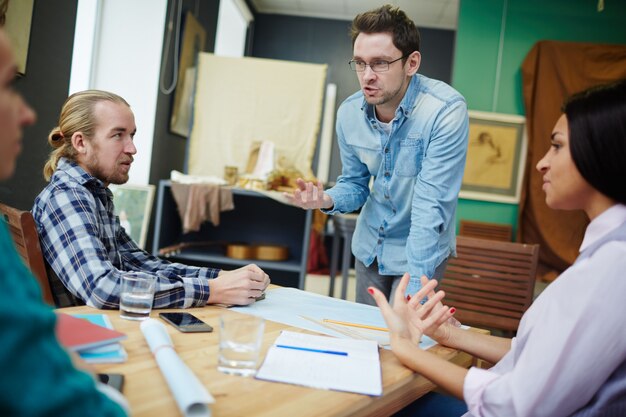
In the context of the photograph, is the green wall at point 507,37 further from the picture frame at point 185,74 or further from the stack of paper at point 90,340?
the stack of paper at point 90,340

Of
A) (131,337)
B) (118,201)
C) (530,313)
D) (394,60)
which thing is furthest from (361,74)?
(118,201)

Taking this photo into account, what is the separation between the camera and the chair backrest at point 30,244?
1.46m

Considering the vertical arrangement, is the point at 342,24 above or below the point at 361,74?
above

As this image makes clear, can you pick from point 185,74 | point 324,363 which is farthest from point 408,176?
point 185,74

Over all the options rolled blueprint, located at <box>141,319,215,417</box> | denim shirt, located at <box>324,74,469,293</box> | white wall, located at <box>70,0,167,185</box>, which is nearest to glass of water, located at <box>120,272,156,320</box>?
rolled blueprint, located at <box>141,319,215,417</box>

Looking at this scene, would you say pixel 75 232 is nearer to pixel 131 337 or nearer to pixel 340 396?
pixel 131 337

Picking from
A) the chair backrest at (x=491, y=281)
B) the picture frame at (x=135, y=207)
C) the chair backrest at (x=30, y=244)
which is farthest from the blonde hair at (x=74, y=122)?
the picture frame at (x=135, y=207)

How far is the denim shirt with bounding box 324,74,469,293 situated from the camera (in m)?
2.01

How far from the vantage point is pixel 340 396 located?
0.97 metres

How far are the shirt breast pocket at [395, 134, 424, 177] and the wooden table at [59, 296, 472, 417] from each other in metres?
1.10

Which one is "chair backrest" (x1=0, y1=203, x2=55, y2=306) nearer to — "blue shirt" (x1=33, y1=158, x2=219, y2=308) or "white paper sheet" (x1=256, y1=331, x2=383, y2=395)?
"blue shirt" (x1=33, y1=158, x2=219, y2=308)

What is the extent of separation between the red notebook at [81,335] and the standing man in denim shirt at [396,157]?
1042mm

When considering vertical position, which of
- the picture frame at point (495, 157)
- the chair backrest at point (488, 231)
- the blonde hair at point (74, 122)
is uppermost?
the picture frame at point (495, 157)

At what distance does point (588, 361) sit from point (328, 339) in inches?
21.3
